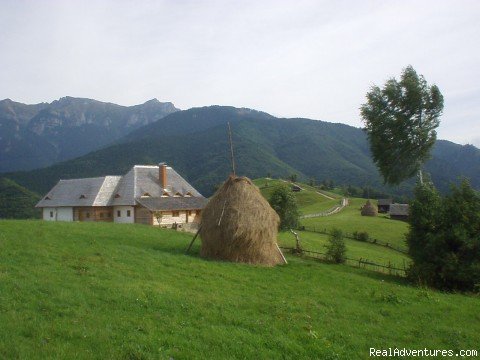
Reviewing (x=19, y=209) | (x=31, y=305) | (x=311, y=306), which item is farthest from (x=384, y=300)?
(x=19, y=209)

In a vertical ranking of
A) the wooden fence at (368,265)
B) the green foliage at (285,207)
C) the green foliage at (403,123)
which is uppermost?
the green foliage at (403,123)

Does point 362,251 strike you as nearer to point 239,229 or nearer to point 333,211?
point 239,229

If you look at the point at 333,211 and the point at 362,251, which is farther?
the point at 333,211

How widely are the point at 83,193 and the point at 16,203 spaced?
117 ft

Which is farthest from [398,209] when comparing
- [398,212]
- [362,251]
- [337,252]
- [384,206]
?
[337,252]

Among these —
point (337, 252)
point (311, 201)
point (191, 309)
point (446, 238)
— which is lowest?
point (337, 252)

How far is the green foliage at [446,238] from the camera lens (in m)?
20.6

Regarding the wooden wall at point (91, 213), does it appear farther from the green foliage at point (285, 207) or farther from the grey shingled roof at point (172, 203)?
the green foliage at point (285, 207)

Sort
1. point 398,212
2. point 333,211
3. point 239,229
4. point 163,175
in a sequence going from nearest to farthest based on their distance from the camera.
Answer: point 239,229, point 163,175, point 398,212, point 333,211

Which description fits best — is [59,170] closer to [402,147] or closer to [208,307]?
[402,147]

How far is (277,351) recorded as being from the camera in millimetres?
9266

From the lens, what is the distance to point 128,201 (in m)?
→ 46.2

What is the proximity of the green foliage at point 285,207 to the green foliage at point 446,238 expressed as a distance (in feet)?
39.8

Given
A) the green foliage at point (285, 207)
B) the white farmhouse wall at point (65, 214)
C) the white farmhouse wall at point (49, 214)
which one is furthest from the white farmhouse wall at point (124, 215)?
the green foliage at point (285, 207)
